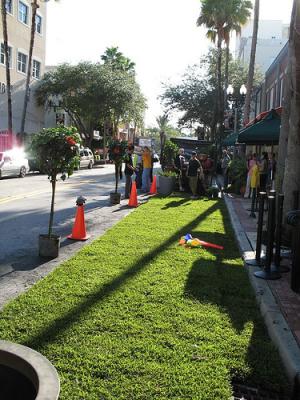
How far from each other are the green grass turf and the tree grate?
0.07 m

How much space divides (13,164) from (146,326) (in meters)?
20.8

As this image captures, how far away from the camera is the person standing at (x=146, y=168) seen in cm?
1872

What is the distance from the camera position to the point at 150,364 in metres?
3.83

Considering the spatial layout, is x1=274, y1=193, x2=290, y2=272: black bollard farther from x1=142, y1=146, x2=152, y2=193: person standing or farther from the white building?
the white building

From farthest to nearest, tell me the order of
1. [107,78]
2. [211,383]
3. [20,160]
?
[107,78] → [20,160] → [211,383]

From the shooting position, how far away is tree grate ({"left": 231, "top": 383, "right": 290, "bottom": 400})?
11.7 ft

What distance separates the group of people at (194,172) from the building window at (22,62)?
22893 mm

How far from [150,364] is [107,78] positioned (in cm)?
4077

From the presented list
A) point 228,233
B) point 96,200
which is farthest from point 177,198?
point 228,233

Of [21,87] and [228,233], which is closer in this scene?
[228,233]

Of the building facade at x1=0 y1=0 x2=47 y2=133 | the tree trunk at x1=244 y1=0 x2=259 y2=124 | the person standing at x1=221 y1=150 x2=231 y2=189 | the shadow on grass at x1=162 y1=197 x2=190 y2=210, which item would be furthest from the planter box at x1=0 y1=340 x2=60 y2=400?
the building facade at x1=0 y1=0 x2=47 y2=133

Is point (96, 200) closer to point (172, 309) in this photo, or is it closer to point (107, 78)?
point (172, 309)

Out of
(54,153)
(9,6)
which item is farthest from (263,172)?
(9,6)

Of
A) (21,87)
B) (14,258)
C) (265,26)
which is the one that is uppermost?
(265,26)
